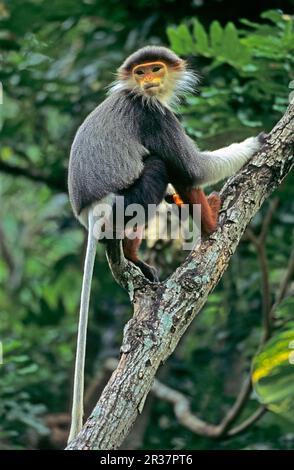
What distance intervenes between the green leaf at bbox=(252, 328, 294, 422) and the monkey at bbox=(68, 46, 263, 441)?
71 centimetres

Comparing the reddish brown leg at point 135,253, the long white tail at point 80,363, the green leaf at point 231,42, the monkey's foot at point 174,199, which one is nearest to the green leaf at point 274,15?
the green leaf at point 231,42

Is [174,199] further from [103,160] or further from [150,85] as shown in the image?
[150,85]

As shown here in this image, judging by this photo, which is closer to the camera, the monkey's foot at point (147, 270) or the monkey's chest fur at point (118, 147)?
the monkey's chest fur at point (118, 147)

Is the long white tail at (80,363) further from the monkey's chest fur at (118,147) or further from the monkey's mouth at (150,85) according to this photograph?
the monkey's mouth at (150,85)

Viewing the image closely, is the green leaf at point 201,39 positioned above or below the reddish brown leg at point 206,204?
above

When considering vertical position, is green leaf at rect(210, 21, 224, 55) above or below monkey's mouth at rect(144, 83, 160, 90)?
above

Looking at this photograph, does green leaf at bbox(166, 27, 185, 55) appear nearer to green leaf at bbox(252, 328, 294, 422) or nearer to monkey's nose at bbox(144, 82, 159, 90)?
monkey's nose at bbox(144, 82, 159, 90)

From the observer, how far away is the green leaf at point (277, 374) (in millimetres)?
4035

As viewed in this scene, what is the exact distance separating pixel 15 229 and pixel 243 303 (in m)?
4.11

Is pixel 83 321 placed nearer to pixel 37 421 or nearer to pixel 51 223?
pixel 37 421

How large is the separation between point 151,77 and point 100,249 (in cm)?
285

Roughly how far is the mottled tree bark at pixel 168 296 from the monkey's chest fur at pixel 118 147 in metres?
0.40

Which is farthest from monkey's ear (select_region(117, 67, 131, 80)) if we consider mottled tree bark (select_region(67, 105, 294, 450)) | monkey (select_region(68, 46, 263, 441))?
mottled tree bark (select_region(67, 105, 294, 450))

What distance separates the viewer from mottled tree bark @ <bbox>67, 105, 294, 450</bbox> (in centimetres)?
315
